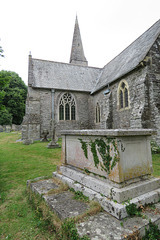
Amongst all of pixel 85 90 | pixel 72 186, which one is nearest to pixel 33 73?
pixel 85 90

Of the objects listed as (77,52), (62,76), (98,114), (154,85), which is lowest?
(98,114)

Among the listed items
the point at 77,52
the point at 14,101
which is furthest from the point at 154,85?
the point at 14,101

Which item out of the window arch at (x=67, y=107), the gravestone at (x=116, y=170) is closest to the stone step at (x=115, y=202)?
the gravestone at (x=116, y=170)

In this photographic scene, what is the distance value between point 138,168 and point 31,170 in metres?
4.09

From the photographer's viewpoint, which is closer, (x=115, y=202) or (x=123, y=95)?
(x=115, y=202)

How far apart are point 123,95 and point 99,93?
465cm

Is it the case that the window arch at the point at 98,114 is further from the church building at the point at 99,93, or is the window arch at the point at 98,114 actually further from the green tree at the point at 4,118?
the green tree at the point at 4,118

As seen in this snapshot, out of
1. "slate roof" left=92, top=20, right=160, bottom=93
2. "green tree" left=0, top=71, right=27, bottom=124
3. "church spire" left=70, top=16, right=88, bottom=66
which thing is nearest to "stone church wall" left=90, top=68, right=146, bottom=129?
"slate roof" left=92, top=20, right=160, bottom=93

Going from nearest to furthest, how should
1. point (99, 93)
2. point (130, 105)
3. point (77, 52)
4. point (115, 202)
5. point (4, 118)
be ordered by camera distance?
point (115, 202) → point (130, 105) → point (99, 93) → point (4, 118) → point (77, 52)

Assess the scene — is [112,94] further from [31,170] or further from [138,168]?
[138,168]

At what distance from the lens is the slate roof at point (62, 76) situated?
16.3 m

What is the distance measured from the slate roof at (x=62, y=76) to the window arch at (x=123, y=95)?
5.97 metres

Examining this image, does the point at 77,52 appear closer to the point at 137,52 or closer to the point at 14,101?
the point at 14,101

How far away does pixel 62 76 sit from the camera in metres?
17.8
